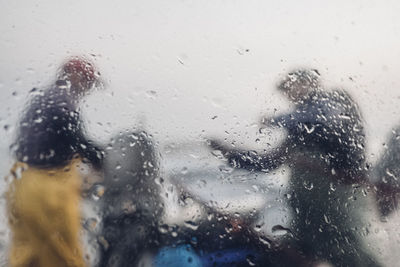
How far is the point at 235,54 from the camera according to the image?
1.02m

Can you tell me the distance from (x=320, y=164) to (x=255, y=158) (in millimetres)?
238

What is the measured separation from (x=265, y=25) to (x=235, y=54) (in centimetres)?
15

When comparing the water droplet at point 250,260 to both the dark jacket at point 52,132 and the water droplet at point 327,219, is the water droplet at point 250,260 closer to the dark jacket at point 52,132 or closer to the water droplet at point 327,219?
the water droplet at point 327,219

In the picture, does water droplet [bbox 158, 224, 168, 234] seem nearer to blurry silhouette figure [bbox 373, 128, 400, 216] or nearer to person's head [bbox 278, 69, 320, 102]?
person's head [bbox 278, 69, 320, 102]

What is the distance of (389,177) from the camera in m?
1.19

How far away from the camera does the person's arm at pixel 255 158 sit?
0.94 m

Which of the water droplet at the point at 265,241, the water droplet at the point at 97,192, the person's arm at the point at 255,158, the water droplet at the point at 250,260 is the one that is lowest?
the water droplet at the point at 250,260

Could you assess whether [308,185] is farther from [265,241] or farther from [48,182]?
[48,182]

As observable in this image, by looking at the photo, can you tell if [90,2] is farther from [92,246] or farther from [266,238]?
[266,238]

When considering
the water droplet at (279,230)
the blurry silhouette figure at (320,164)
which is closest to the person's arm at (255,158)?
the blurry silhouette figure at (320,164)

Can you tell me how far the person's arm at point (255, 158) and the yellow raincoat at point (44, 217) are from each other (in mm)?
378

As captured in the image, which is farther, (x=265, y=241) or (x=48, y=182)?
(x=265, y=241)

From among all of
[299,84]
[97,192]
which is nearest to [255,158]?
[299,84]

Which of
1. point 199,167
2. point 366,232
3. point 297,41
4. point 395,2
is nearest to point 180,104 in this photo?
point 199,167
